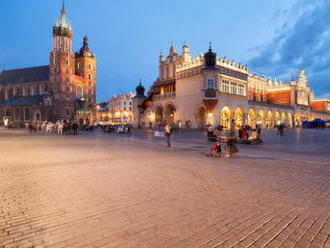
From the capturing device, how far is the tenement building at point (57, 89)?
72000 mm

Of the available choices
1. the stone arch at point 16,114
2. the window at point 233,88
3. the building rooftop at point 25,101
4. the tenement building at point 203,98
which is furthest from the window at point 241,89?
the stone arch at point 16,114

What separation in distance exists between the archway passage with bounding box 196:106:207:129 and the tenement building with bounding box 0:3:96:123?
51690 millimetres

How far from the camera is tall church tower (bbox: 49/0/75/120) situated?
7206 centimetres

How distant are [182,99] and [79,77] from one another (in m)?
55.8

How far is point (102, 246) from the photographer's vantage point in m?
2.79

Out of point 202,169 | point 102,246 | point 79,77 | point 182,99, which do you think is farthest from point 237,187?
point 79,77

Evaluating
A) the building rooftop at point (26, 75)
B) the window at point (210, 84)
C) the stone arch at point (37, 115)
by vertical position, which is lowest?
the stone arch at point (37, 115)

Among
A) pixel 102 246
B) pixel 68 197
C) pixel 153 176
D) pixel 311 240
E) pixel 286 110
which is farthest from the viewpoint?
pixel 286 110

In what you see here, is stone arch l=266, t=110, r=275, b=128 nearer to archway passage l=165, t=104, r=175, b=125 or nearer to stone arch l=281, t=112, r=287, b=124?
stone arch l=281, t=112, r=287, b=124

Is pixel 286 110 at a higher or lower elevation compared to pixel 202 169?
higher

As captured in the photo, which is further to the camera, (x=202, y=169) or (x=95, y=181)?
(x=202, y=169)

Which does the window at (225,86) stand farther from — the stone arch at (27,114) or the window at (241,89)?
the stone arch at (27,114)

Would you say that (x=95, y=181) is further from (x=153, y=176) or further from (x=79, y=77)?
(x=79, y=77)

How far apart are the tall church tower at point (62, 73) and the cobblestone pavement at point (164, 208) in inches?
2857
